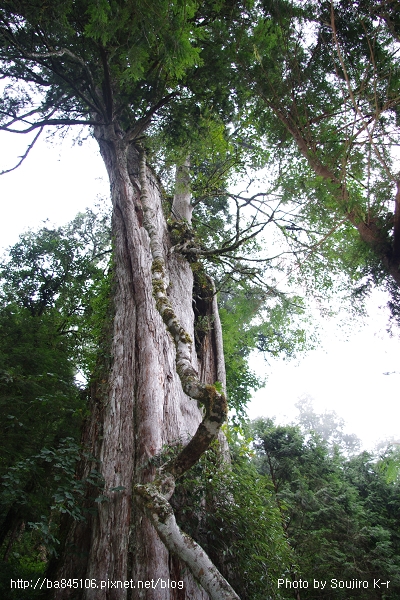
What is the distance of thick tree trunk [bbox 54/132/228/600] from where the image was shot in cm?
288

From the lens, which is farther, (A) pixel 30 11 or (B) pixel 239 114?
(B) pixel 239 114

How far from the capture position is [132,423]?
3.84m

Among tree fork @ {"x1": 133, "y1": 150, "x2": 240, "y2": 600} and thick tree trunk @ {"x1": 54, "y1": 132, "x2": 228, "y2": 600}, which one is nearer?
tree fork @ {"x1": 133, "y1": 150, "x2": 240, "y2": 600}

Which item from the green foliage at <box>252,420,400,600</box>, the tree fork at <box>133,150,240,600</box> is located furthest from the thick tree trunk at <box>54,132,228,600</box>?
the green foliage at <box>252,420,400,600</box>

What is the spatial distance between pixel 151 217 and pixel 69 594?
4353 mm

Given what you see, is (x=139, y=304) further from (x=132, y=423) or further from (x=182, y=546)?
(x=182, y=546)

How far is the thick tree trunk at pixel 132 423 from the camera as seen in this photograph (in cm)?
288

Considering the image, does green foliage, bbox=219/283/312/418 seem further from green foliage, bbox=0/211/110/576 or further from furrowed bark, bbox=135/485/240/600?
furrowed bark, bbox=135/485/240/600

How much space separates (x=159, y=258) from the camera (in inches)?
172

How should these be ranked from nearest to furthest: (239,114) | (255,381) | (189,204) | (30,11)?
(30,11), (239,114), (189,204), (255,381)

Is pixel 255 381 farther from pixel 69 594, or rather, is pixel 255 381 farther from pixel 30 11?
pixel 30 11

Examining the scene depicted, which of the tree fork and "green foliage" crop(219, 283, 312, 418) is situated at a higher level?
"green foliage" crop(219, 283, 312, 418)

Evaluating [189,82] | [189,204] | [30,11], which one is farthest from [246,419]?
[30,11]

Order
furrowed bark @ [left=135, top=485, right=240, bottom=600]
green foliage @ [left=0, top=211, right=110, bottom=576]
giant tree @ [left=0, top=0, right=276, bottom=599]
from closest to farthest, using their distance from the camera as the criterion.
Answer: furrowed bark @ [left=135, top=485, right=240, bottom=600]
giant tree @ [left=0, top=0, right=276, bottom=599]
green foliage @ [left=0, top=211, right=110, bottom=576]
